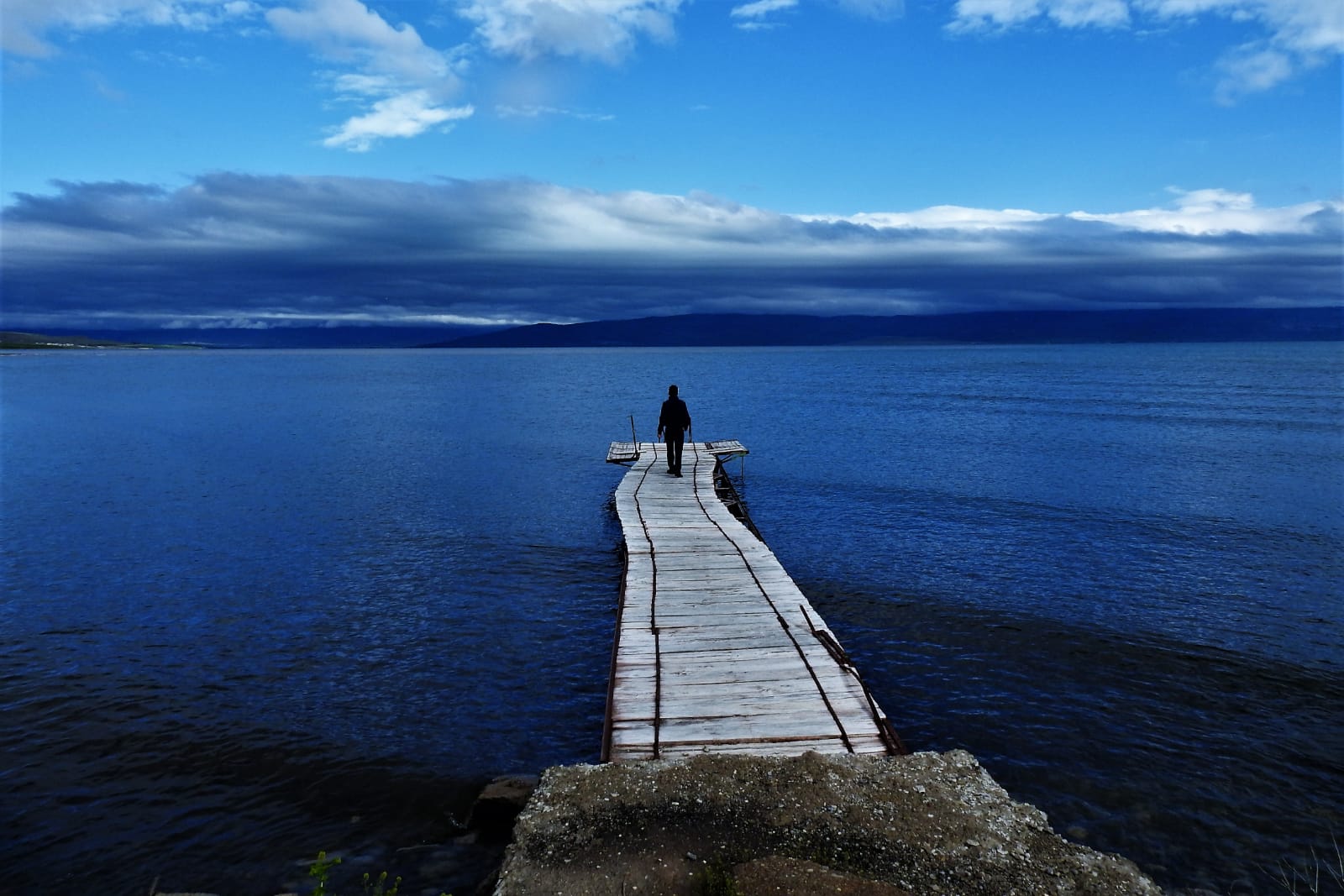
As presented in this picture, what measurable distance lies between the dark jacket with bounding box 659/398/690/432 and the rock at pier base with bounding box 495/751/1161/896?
17396 mm

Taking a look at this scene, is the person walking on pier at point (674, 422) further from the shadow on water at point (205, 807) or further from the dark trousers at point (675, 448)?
the shadow on water at point (205, 807)

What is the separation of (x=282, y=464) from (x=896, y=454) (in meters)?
29.5

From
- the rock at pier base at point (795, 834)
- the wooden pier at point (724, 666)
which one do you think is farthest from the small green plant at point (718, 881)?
the wooden pier at point (724, 666)

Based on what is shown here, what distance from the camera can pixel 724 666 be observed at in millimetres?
11242

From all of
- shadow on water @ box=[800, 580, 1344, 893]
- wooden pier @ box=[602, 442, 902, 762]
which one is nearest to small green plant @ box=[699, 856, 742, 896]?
wooden pier @ box=[602, 442, 902, 762]

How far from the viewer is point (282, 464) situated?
3612 cm

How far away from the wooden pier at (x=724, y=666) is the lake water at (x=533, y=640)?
140 centimetres

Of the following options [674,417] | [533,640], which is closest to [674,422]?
[674,417]

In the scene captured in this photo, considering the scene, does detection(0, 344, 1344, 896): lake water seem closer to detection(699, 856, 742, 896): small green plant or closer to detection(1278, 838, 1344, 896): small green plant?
detection(1278, 838, 1344, 896): small green plant

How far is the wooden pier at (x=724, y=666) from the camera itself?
923 centimetres

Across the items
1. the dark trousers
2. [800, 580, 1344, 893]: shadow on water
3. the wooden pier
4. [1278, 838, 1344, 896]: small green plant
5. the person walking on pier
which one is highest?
the person walking on pier

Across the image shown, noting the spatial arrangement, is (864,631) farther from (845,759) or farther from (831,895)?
(831,895)

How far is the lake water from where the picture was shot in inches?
380

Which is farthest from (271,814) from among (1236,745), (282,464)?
(282,464)
